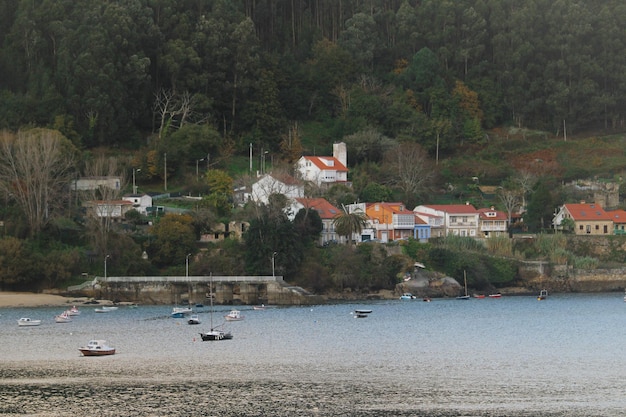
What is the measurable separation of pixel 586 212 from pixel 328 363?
47790mm

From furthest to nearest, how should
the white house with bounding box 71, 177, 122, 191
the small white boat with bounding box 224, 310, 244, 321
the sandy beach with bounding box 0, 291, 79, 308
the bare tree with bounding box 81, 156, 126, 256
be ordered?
the white house with bounding box 71, 177, 122, 191
the bare tree with bounding box 81, 156, 126, 256
the sandy beach with bounding box 0, 291, 79, 308
the small white boat with bounding box 224, 310, 244, 321

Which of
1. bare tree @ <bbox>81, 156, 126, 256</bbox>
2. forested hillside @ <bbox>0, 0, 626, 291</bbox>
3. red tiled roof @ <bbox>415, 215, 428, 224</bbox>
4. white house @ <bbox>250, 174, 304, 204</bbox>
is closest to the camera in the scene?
bare tree @ <bbox>81, 156, 126, 256</bbox>

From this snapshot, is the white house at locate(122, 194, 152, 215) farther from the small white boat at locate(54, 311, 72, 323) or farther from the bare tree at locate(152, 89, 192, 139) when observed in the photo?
the small white boat at locate(54, 311, 72, 323)

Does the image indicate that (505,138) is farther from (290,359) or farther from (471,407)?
(471,407)

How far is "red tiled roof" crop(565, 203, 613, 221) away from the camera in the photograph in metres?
97.8

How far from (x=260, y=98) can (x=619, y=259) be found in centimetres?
3350

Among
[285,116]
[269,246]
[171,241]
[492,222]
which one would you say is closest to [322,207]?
[269,246]

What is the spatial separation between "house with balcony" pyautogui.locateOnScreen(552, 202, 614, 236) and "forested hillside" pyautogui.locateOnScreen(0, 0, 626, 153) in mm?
17092

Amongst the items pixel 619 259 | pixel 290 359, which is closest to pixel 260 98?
pixel 619 259

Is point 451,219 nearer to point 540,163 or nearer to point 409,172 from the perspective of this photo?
point 409,172

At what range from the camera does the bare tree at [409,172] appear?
102562 millimetres

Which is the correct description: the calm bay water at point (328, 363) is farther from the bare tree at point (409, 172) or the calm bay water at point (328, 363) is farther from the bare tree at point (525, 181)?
the bare tree at point (409, 172)

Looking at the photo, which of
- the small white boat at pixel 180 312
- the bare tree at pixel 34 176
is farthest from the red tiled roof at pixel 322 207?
the bare tree at pixel 34 176

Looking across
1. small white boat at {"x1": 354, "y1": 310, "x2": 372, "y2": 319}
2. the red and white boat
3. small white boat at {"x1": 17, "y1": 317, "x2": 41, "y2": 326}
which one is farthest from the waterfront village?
small white boat at {"x1": 17, "y1": 317, "x2": 41, "y2": 326}
